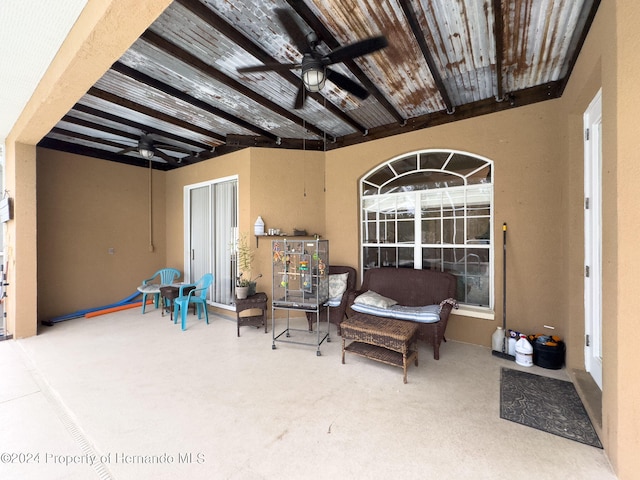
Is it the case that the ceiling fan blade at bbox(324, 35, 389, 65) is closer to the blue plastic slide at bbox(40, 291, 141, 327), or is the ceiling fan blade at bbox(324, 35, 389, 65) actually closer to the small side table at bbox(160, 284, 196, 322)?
the small side table at bbox(160, 284, 196, 322)

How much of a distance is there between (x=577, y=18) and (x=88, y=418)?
484 cm

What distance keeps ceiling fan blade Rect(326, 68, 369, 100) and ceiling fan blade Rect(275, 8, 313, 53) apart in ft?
0.86

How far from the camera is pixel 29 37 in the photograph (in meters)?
2.02

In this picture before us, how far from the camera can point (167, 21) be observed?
214 centimetres

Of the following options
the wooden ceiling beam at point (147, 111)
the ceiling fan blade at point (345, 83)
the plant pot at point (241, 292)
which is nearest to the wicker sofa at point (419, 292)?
the plant pot at point (241, 292)

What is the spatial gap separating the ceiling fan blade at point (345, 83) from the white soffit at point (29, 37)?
1700 millimetres

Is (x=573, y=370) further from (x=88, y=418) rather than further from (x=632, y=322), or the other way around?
(x=88, y=418)

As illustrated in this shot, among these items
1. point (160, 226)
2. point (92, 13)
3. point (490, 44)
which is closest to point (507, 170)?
point (490, 44)

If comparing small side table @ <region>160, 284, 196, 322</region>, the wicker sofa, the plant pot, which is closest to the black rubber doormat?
the wicker sofa

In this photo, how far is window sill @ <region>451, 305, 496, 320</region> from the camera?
11.1 ft

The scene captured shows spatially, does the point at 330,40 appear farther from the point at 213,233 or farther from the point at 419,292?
the point at 213,233

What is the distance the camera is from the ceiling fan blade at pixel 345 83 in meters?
2.32

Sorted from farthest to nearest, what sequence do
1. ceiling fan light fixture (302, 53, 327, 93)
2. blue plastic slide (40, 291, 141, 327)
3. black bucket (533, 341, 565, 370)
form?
blue plastic slide (40, 291, 141, 327) → black bucket (533, 341, 565, 370) → ceiling fan light fixture (302, 53, 327, 93)

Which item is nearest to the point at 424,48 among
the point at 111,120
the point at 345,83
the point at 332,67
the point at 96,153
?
the point at 345,83
